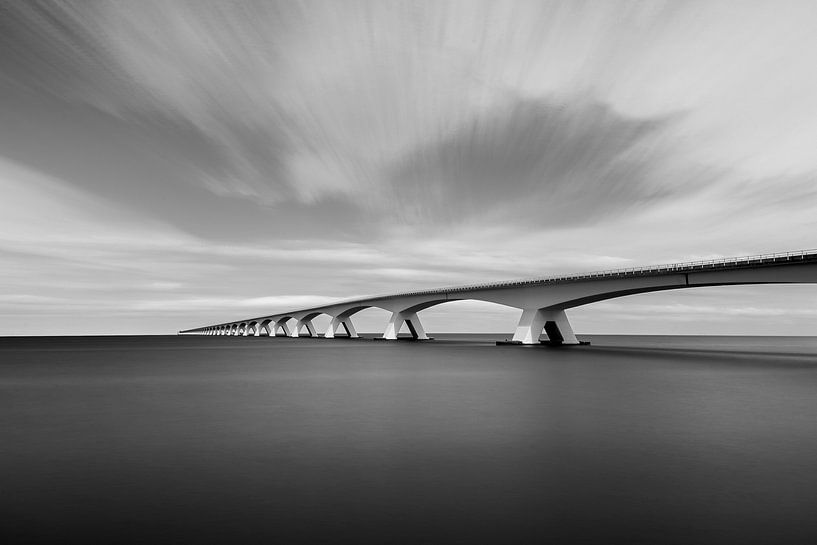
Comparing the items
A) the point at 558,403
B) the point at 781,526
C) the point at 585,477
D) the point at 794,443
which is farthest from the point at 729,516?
the point at 558,403

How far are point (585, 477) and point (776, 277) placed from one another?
147ft

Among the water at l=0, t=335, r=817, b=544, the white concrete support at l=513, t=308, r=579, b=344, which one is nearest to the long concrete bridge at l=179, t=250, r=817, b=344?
the white concrete support at l=513, t=308, r=579, b=344

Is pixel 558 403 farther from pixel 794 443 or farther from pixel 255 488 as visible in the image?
pixel 255 488

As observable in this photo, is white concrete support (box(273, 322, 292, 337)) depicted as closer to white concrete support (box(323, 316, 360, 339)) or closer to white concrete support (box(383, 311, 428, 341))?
white concrete support (box(323, 316, 360, 339))

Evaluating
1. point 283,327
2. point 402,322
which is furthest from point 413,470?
point 283,327

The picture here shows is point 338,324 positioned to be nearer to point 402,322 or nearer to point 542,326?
point 402,322

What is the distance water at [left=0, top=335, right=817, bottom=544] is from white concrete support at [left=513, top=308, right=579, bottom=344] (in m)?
48.3

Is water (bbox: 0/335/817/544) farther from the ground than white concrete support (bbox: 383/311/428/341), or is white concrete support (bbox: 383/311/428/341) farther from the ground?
white concrete support (bbox: 383/311/428/341)

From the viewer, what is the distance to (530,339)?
7156 centimetres

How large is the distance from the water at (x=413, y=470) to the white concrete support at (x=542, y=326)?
4831cm

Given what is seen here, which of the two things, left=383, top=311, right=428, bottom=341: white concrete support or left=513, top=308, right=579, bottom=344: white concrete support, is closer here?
left=513, top=308, right=579, bottom=344: white concrete support

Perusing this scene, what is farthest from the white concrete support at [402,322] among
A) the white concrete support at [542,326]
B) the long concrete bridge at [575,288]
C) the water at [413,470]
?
the water at [413,470]

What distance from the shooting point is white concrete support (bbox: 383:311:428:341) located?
10338 cm

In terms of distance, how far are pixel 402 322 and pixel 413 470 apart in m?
94.6
